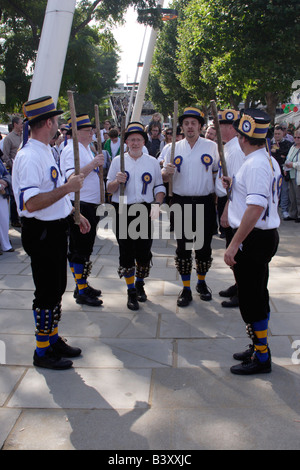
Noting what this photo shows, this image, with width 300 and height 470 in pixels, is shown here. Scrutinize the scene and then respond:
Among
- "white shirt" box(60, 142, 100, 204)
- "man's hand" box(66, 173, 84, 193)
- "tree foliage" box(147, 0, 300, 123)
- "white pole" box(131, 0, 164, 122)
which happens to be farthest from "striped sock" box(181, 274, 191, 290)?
"tree foliage" box(147, 0, 300, 123)

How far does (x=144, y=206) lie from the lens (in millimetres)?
5297

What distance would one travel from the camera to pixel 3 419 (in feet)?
10.3

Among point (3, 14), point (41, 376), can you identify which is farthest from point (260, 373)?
point (3, 14)

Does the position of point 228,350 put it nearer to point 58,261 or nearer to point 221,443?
point 221,443

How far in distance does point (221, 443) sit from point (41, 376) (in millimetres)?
1564

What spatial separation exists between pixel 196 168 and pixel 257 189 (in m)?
1.94

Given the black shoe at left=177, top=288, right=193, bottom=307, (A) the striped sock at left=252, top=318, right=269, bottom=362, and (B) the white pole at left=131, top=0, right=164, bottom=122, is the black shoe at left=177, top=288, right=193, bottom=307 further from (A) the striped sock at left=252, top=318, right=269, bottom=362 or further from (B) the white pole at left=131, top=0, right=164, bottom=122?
(B) the white pole at left=131, top=0, right=164, bottom=122

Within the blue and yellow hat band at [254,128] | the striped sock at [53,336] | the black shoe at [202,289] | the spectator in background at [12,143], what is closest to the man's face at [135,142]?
the black shoe at [202,289]

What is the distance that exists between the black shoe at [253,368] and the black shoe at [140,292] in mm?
1932

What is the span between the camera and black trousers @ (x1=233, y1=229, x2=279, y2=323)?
3625 millimetres

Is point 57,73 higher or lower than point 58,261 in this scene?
higher

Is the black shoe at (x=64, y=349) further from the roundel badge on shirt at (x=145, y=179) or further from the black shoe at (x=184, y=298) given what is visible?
the roundel badge on shirt at (x=145, y=179)

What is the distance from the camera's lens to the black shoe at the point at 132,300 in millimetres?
5296

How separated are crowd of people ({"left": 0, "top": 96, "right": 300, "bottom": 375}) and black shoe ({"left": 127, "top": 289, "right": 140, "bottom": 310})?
11mm
